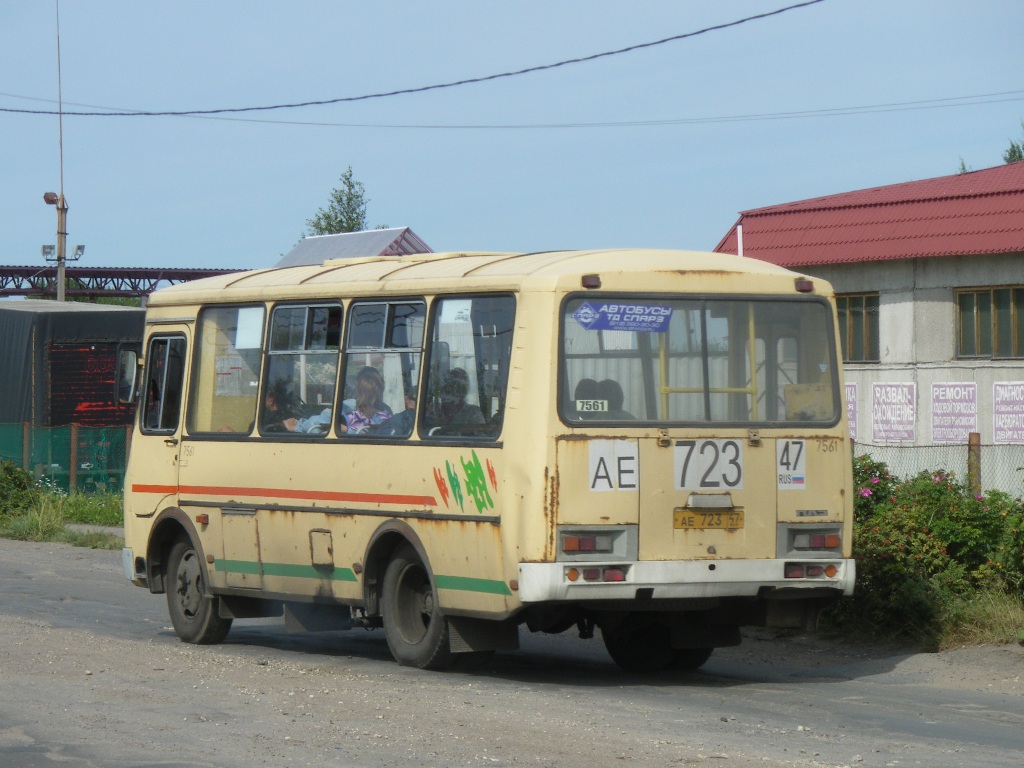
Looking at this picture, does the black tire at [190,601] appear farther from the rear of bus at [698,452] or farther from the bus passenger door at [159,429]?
the rear of bus at [698,452]

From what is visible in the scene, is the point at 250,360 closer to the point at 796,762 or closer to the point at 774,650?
the point at 774,650

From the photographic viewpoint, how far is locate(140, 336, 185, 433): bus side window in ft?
45.0

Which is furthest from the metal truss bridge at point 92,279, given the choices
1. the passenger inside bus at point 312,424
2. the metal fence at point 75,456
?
the passenger inside bus at point 312,424

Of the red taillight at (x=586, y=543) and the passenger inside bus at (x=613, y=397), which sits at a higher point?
the passenger inside bus at (x=613, y=397)

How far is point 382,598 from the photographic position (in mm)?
11516

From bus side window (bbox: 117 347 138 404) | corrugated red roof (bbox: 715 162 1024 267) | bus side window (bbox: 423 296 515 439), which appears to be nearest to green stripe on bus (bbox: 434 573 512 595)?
bus side window (bbox: 423 296 515 439)

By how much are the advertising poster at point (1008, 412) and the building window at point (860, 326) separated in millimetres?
2001

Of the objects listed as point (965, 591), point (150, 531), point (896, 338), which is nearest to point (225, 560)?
point (150, 531)

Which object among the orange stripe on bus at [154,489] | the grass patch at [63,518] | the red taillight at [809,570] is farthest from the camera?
the grass patch at [63,518]

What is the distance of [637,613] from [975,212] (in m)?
10.9

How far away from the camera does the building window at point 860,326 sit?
71.3 feet

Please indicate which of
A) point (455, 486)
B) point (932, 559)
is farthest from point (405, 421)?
point (932, 559)

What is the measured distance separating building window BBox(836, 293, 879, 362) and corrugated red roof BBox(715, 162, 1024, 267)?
63 centimetres

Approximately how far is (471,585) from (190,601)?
3.90 metres
